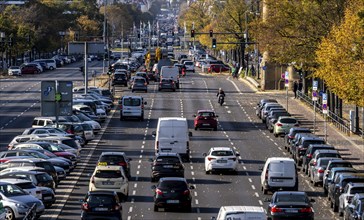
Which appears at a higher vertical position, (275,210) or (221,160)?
(275,210)

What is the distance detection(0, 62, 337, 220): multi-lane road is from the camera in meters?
47.8

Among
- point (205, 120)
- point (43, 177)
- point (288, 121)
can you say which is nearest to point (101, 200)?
point (43, 177)

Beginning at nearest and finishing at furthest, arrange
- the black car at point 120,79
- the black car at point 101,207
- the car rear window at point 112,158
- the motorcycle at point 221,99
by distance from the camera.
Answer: the black car at point 101,207 < the car rear window at point 112,158 < the motorcycle at point 221,99 < the black car at point 120,79

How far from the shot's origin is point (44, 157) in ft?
187

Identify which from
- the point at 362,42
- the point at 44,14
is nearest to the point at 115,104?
the point at 362,42

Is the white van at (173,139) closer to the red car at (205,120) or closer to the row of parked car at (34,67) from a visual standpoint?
the red car at (205,120)

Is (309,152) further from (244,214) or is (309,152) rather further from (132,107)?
(132,107)

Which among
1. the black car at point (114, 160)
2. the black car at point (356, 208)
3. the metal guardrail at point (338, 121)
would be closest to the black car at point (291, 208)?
the black car at point (356, 208)

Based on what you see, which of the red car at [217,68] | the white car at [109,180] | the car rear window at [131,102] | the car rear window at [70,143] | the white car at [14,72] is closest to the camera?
the white car at [109,180]

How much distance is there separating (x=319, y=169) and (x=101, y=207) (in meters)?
16.2

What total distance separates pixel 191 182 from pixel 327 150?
6801 millimetres

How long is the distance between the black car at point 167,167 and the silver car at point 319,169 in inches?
233

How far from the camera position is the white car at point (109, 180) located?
155ft

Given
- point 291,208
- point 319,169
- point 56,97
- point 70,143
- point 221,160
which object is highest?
point 56,97
